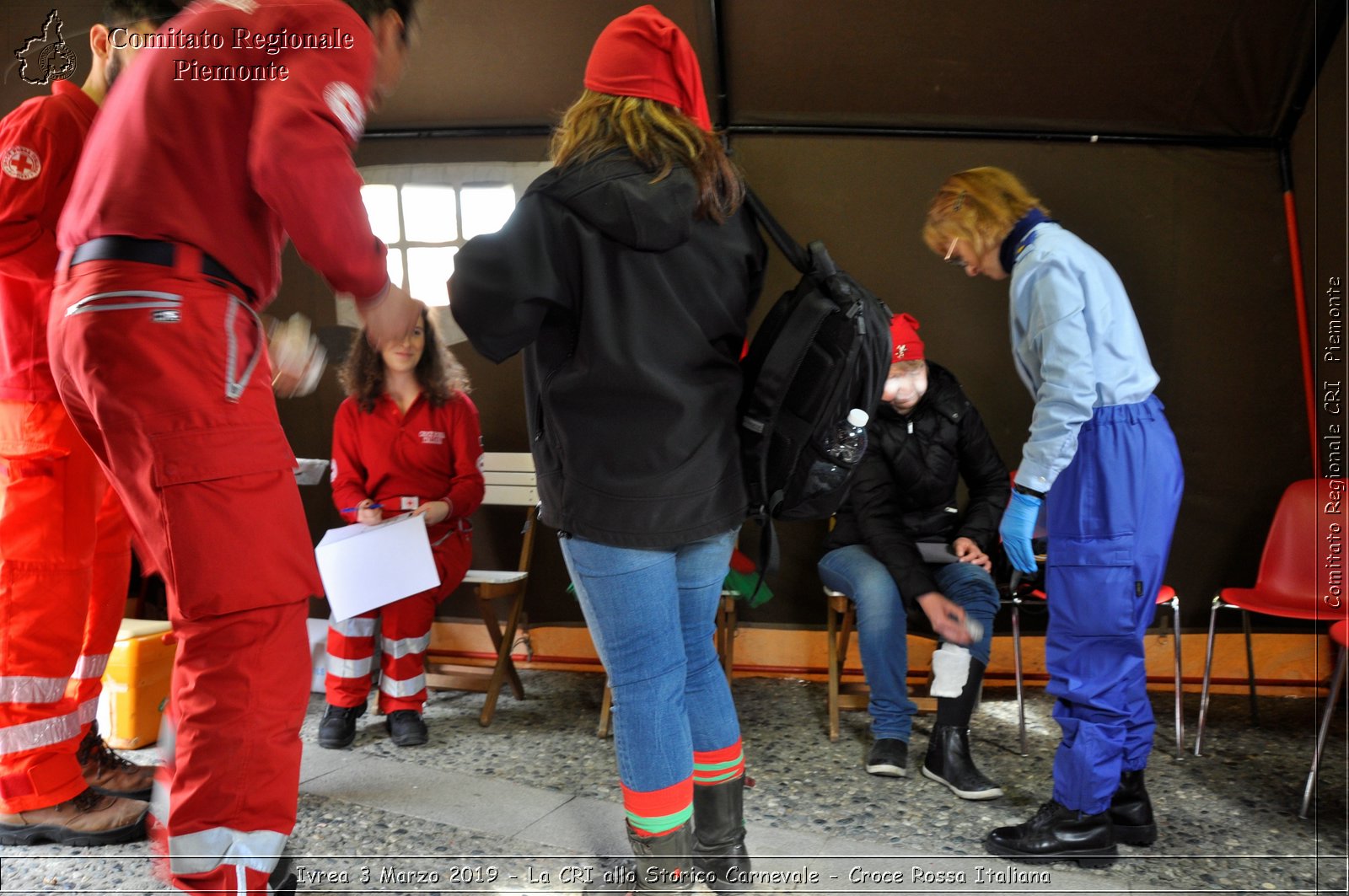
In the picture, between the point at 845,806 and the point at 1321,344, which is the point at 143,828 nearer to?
the point at 845,806

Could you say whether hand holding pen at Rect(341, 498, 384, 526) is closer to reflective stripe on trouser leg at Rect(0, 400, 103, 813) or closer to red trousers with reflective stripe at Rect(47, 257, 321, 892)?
reflective stripe on trouser leg at Rect(0, 400, 103, 813)

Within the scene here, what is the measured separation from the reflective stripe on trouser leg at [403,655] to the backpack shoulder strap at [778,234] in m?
2.08

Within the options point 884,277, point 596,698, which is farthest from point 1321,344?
point 596,698

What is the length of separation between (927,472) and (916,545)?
0.25m

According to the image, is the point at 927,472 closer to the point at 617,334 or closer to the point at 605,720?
the point at 605,720

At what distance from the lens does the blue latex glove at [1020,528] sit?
7.64 feet

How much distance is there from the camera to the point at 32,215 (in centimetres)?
217

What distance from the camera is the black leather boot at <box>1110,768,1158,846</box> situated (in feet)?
7.92

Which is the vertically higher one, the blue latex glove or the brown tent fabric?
the brown tent fabric

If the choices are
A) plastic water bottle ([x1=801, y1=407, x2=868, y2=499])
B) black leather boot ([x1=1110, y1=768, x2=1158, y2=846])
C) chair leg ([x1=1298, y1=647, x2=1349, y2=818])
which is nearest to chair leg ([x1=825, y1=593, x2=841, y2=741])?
black leather boot ([x1=1110, y1=768, x2=1158, y2=846])

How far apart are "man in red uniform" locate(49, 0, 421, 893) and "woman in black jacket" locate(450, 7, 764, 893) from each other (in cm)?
29

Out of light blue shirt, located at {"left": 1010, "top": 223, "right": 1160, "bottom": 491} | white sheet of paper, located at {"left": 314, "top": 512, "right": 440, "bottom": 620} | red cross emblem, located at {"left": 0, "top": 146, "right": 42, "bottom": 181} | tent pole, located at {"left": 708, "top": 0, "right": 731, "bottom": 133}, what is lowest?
white sheet of paper, located at {"left": 314, "top": 512, "right": 440, "bottom": 620}

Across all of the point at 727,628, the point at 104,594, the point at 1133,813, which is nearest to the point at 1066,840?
the point at 1133,813

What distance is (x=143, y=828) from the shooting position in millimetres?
2348
